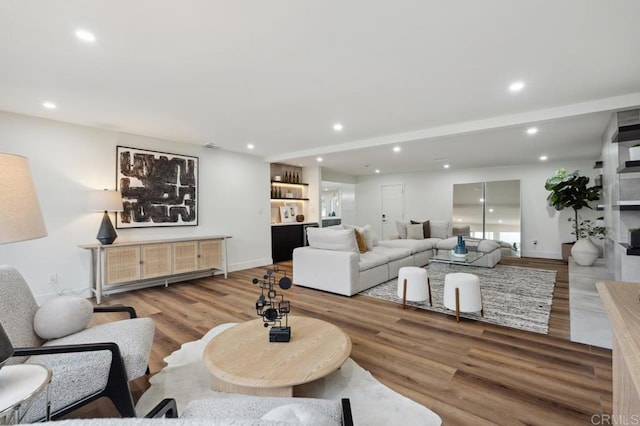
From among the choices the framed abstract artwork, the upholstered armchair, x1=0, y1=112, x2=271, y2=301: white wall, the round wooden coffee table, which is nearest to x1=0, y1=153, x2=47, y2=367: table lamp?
the upholstered armchair

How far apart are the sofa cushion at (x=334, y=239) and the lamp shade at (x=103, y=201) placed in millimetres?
2755

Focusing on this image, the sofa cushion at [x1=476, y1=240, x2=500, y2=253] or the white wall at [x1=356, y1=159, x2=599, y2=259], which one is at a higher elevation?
the white wall at [x1=356, y1=159, x2=599, y2=259]

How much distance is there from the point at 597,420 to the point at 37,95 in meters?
5.24

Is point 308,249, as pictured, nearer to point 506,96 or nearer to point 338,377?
point 338,377

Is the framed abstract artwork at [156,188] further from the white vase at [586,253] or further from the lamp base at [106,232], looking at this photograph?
the white vase at [586,253]

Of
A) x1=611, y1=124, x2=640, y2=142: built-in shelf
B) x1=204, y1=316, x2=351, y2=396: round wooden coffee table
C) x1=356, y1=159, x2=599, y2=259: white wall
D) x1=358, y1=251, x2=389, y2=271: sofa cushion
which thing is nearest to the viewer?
x1=204, y1=316, x2=351, y2=396: round wooden coffee table

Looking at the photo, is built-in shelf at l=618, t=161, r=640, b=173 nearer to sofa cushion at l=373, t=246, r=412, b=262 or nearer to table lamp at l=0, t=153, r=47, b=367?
sofa cushion at l=373, t=246, r=412, b=262

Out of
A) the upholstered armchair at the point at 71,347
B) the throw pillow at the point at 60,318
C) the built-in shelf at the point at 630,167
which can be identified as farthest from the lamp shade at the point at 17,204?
the built-in shelf at the point at 630,167

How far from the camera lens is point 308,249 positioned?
4.70 m

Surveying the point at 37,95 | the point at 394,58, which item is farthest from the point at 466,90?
the point at 37,95

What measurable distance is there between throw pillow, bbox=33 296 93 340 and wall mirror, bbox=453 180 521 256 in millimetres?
7963

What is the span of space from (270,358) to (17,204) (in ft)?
4.73

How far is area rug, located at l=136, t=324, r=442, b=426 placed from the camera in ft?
5.60

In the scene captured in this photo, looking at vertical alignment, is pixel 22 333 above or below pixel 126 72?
below
